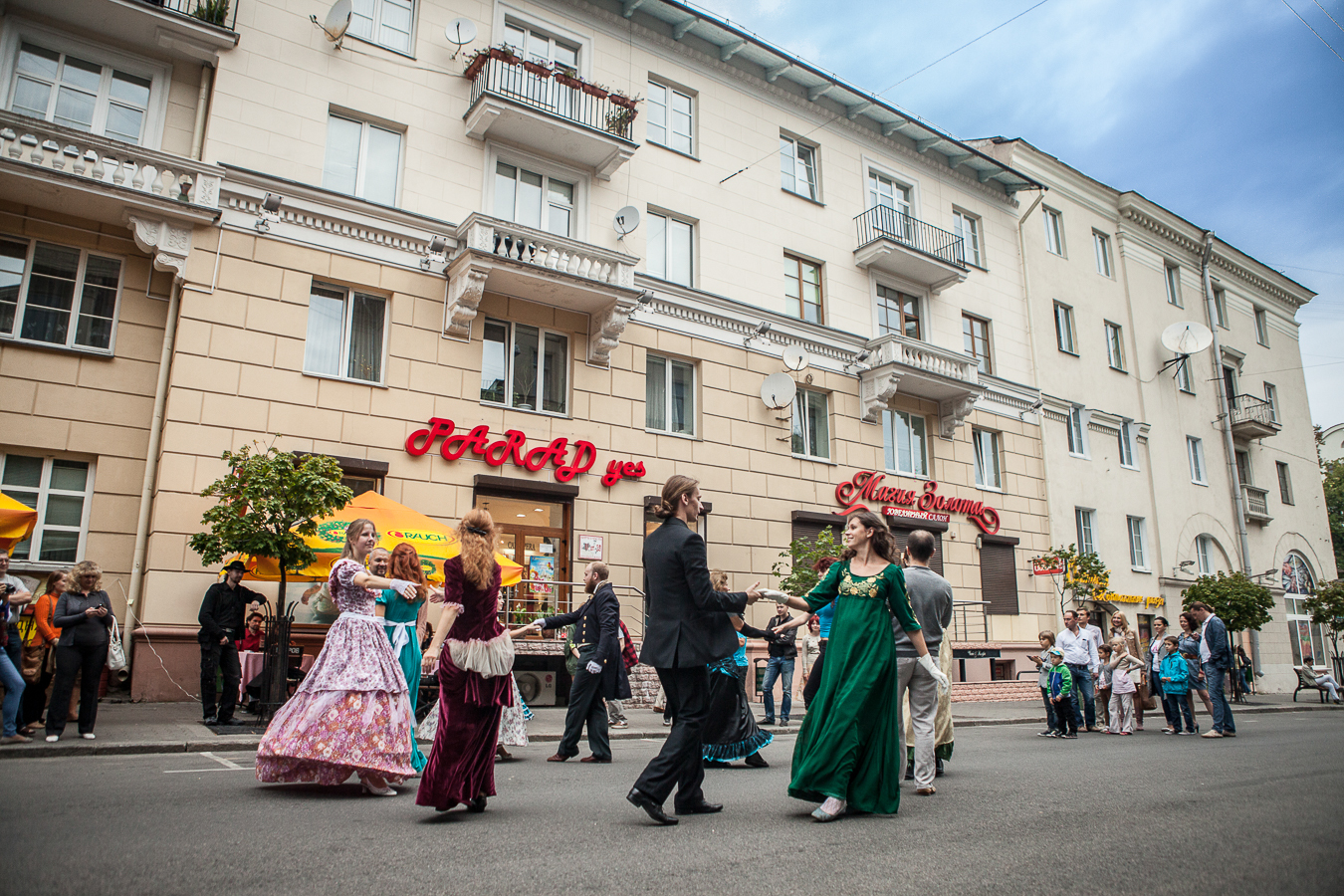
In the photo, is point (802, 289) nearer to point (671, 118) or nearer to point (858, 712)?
point (671, 118)

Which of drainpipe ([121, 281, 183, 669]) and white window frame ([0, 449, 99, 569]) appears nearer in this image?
white window frame ([0, 449, 99, 569])

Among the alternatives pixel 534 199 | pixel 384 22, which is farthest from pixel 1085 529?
pixel 384 22

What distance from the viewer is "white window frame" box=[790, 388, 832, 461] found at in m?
21.4

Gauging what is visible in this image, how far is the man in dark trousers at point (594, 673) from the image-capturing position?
357 inches

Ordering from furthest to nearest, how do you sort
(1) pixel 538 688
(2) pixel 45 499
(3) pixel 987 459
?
(3) pixel 987 459 < (1) pixel 538 688 < (2) pixel 45 499

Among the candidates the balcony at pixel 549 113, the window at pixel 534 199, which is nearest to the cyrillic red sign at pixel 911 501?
the window at pixel 534 199

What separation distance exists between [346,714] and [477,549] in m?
1.81

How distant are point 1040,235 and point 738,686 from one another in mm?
25039

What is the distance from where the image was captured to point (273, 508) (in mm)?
10961

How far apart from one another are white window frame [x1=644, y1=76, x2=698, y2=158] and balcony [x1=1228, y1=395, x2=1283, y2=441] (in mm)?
24983

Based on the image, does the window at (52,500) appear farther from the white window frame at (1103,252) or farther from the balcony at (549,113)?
the white window frame at (1103,252)

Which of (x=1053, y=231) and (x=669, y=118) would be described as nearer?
(x=669, y=118)

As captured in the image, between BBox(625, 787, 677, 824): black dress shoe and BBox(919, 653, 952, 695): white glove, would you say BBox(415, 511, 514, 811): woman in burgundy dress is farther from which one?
BBox(919, 653, 952, 695): white glove

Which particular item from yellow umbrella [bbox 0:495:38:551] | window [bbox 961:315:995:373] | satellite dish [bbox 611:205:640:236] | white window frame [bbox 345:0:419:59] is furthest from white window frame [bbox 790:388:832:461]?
yellow umbrella [bbox 0:495:38:551]
